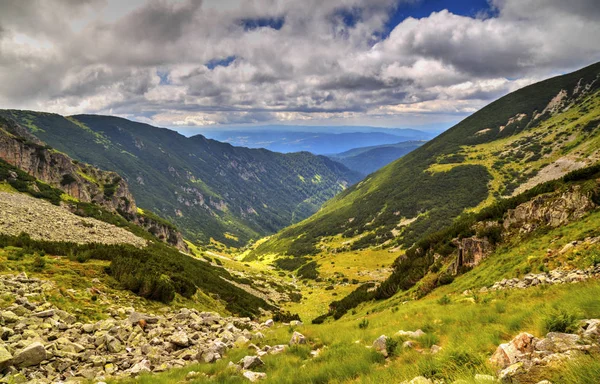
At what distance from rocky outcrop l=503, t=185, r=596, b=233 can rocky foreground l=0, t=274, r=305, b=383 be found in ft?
60.9

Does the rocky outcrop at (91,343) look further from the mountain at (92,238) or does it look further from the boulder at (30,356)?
the mountain at (92,238)

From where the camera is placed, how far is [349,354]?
9203mm

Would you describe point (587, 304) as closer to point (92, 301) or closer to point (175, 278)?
point (92, 301)

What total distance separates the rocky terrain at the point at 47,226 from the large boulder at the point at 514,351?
4408 centimetres

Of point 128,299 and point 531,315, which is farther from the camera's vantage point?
point 128,299

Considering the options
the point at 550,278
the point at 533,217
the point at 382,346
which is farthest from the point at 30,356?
the point at 533,217

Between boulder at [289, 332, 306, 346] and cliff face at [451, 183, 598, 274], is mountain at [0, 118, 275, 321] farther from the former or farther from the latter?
cliff face at [451, 183, 598, 274]

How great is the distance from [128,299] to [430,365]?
17.8 m

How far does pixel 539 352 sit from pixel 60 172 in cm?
12910

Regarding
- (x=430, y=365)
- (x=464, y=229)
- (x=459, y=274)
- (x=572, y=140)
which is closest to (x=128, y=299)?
(x=430, y=365)

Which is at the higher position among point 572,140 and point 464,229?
point 572,140

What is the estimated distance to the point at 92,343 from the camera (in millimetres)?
11070

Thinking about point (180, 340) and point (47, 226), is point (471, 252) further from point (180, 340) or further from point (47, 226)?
point (47, 226)

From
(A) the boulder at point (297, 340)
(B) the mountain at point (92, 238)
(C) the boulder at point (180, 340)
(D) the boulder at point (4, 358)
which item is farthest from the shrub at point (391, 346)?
(B) the mountain at point (92, 238)
